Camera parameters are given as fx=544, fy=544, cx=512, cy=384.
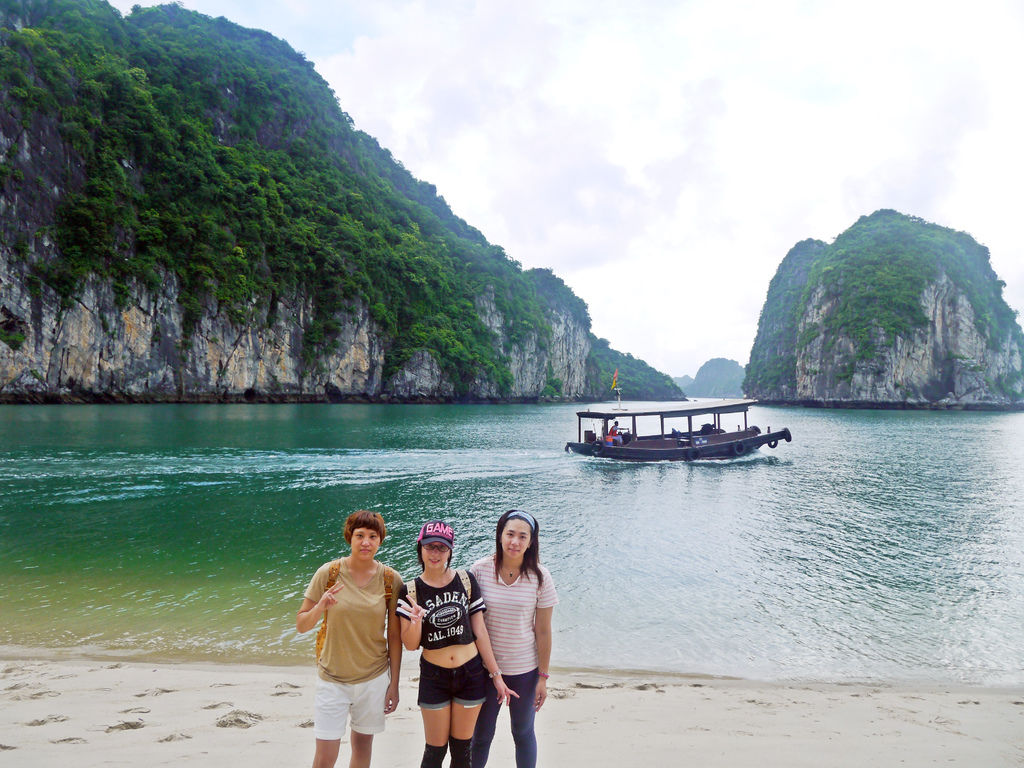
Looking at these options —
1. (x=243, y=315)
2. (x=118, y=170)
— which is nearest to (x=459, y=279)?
(x=243, y=315)

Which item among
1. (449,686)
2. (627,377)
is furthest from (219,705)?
(627,377)

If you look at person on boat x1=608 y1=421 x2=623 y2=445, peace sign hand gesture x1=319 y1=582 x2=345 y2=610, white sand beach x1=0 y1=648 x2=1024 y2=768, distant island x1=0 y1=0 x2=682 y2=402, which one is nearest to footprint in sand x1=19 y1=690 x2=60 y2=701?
white sand beach x1=0 y1=648 x2=1024 y2=768

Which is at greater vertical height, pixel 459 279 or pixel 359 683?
pixel 459 279

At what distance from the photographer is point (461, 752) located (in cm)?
287

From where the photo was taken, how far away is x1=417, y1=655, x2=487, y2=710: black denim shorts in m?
2.77

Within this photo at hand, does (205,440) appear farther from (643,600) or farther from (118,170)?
(118,170)

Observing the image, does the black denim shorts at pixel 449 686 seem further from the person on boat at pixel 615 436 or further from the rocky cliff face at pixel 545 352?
the rocky cliff face at pixel 545 352

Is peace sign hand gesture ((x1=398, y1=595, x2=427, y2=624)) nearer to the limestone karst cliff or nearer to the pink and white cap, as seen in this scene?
the pink and white cap

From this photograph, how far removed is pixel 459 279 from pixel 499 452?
223ft

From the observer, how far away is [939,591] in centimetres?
928

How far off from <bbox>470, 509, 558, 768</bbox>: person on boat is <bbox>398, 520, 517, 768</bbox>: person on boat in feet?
0.32

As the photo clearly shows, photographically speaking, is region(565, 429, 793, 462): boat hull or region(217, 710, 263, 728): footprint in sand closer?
region(217, 710, 263, 728): footprint in sand

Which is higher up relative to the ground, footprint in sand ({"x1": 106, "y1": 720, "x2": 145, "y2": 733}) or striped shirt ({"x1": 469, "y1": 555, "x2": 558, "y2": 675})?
striped shirt ({"x1": 469, "y1": 555, "x2": 558, "y2": 675})

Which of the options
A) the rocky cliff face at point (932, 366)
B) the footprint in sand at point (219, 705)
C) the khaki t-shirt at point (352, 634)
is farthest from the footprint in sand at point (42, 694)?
the rocky cliff face at point (932, 366)
